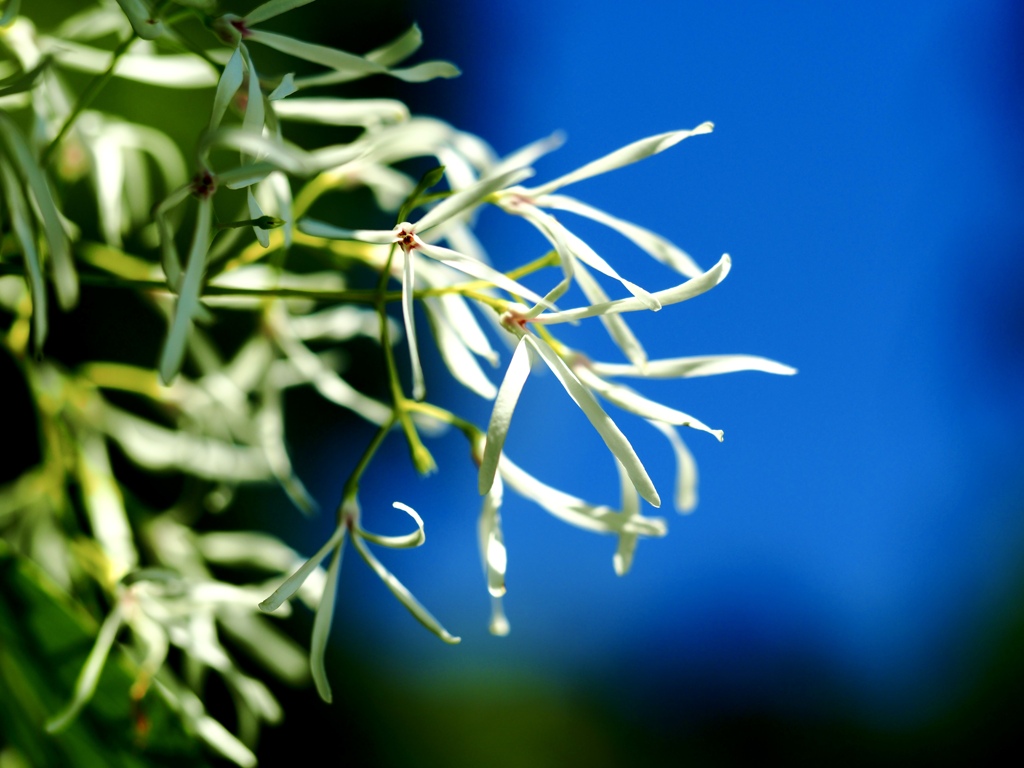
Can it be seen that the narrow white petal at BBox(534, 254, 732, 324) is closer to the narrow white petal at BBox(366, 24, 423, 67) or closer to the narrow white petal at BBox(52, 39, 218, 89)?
the narrow white petal at BBox(366, 24, 423, 67)

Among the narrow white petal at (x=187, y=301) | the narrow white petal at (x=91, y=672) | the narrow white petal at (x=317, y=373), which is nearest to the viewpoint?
the narrow white petal at (x=187, y=301)

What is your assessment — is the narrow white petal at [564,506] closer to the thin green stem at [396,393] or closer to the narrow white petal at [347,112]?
the thin green stem at [396,393]

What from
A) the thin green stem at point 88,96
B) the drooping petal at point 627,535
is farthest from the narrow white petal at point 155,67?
the drooping petal at point 627,535

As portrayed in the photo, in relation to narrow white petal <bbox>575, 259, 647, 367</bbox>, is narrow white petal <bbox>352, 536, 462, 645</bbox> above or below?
below

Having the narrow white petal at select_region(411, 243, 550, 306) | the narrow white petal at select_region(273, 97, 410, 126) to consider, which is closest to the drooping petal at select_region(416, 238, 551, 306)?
the narrow white petal at select_region(411, 243, 550, 306)

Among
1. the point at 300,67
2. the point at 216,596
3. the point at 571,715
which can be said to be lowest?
the point at 571,715

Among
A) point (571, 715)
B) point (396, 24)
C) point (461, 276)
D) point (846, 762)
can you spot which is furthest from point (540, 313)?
point (846, 762)

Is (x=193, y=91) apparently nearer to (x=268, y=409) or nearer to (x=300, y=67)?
(x=300, y=67)
